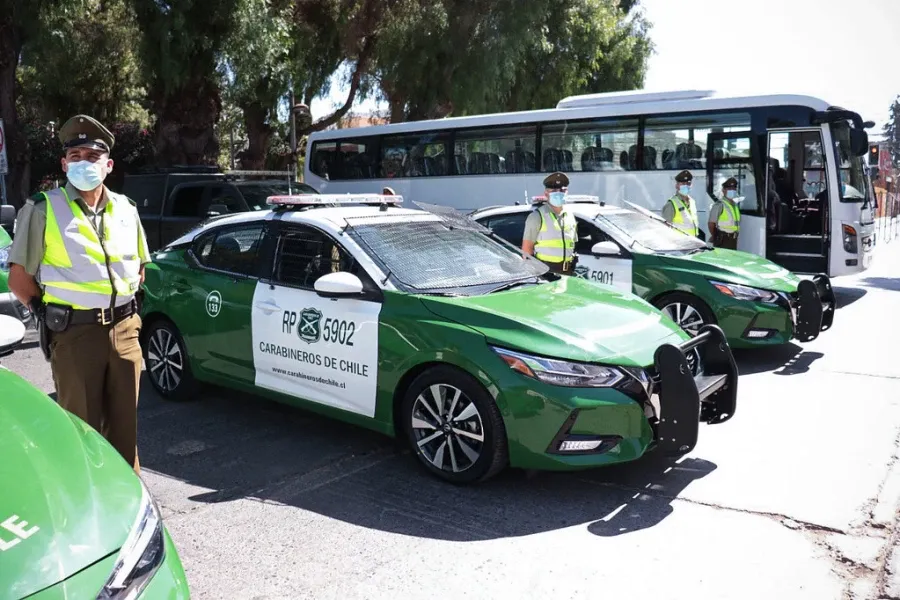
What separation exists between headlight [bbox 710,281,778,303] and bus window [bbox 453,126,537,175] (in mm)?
8096

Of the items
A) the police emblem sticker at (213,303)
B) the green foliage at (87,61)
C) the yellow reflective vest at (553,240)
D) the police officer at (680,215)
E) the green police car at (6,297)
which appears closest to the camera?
the police emblem sticker at (213,303)

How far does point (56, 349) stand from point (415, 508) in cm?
→ 199

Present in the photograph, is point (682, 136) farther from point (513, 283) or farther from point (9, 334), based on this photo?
point (9, 334)

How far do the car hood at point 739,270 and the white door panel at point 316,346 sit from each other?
400 centimetres

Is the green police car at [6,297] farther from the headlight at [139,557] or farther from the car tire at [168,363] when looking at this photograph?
the headlight at [139,557]

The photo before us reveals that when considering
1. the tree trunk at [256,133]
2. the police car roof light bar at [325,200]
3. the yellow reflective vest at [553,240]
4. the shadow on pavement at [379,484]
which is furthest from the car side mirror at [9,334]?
the tree trunk at [256,133]

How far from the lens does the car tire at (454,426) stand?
15.0 feet

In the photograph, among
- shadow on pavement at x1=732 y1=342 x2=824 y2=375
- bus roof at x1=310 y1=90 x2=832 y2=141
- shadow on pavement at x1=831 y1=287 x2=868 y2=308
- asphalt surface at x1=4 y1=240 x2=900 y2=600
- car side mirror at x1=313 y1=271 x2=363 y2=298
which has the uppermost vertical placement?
bus roof at x1=310 y1=90 x2=832 y2=141

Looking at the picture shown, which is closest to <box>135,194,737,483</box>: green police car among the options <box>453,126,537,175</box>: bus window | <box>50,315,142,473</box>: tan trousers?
<box>50,315,142,473</box>: tan trousers

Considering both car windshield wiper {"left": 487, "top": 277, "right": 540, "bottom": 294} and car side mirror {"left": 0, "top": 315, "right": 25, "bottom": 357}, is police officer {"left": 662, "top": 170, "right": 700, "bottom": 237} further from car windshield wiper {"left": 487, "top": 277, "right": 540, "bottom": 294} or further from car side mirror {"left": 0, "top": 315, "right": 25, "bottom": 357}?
car side mirror {"left": 0, "top": 315, "right": 25, "bottom": 357}

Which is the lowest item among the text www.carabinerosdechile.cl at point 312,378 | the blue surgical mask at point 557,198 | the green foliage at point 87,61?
the text www.carabinerosdechile.cl at point 312,378

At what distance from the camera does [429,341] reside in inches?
187

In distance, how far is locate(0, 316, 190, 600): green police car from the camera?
2.21 metres

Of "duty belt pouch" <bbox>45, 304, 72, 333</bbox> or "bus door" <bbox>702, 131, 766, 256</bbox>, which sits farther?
"bus door" <bbox>702, 131, 766, 256</bbox>
